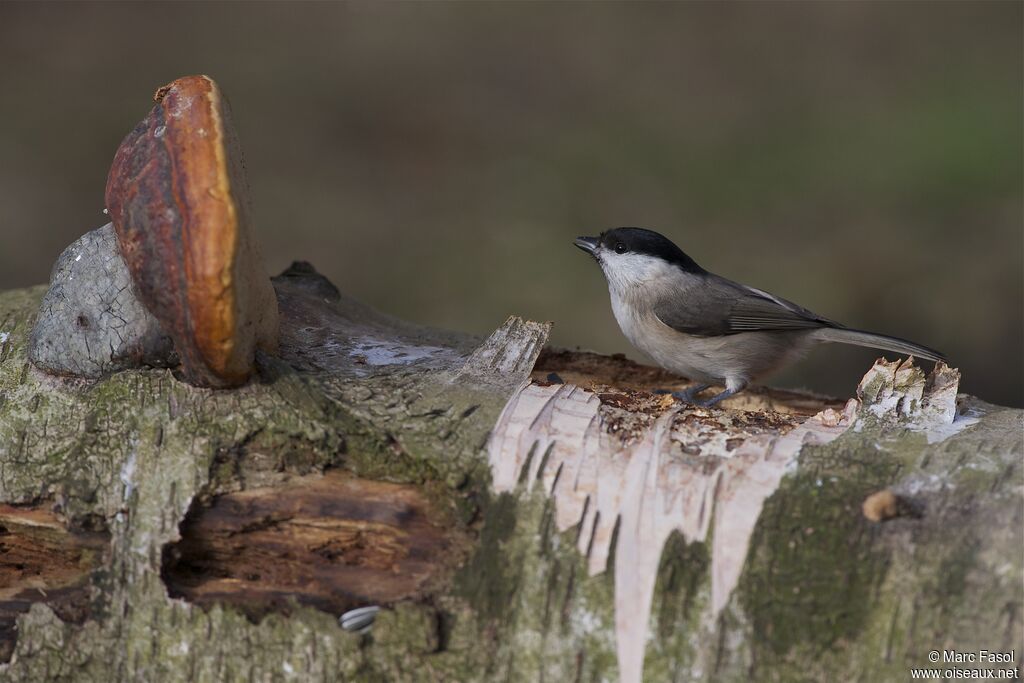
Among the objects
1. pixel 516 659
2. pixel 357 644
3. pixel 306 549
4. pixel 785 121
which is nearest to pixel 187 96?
pixel 306 549

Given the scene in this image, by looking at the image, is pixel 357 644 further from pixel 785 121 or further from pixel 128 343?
pixel 785 121

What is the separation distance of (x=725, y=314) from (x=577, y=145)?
16.3 ft

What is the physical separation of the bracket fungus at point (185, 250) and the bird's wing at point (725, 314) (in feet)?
5.73

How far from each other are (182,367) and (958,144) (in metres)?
7.29

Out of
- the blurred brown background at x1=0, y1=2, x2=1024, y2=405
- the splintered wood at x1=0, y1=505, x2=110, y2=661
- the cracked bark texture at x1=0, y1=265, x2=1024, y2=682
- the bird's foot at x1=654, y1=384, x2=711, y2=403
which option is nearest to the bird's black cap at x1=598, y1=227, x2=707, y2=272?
the bird's foot at x1=654, y1=384, x2=711, y2=403

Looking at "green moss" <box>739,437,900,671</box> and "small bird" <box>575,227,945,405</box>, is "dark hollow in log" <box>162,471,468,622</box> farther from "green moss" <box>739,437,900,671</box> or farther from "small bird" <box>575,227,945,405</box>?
"small bird" <box>575,227,945,405</box>

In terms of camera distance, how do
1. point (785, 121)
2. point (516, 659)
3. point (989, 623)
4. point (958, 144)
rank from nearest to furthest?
point (989, 623) → point (516, 659) → point (958, 144) → point (785, 121)

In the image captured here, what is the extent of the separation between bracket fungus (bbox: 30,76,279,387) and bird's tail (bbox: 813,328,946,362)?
2.16m

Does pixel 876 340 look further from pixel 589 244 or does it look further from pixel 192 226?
pixel 192 226

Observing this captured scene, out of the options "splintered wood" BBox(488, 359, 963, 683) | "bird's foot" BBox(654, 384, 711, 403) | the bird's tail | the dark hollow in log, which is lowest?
the dark hollow in log

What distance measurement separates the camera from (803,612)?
1767mm

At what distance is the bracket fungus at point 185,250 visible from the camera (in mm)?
1873

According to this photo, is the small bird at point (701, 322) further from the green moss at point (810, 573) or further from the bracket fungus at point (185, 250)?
the bracket fungus at point (185, 250)

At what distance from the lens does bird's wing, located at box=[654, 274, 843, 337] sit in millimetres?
3424
